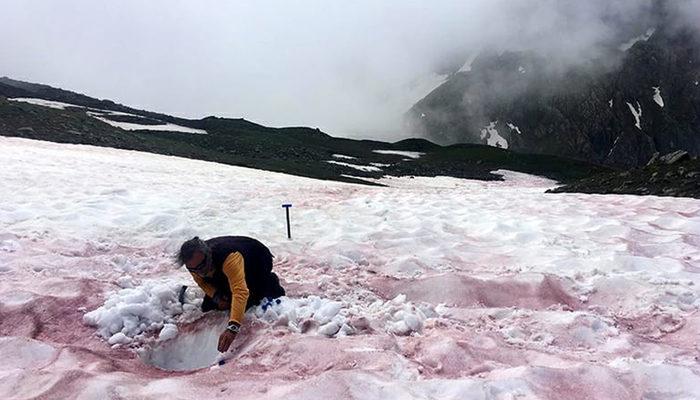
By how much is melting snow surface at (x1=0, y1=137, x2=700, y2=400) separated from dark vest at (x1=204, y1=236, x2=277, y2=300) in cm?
34

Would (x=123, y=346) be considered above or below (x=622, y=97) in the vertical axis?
below

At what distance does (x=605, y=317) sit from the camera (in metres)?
6.04

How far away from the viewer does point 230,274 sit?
5363mm

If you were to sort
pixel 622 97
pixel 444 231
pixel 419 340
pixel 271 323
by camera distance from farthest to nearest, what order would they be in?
pixel 622 97
pixel 444 231
pixel 271 323
pixel 419 340

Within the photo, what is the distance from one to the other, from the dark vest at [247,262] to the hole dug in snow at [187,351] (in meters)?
0.46

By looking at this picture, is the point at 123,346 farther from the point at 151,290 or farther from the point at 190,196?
the point at 190,196

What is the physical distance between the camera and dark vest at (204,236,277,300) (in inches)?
217

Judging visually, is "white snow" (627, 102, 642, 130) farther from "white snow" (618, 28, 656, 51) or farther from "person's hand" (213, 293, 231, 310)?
"person's hand" (213, 293, 231, 310)

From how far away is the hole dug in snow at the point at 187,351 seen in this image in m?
5.32

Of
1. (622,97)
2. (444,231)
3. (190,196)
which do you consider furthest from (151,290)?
(622,97)

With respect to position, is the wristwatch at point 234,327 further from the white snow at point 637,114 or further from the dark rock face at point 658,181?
the white snow at point 637,114

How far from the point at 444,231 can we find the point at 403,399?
6.64 metres

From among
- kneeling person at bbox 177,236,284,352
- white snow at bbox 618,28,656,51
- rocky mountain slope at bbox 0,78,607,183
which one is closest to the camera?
kneeling person at bbox 177,236,284,352

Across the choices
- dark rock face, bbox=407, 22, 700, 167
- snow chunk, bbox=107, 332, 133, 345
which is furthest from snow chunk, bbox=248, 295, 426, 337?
dark rock face, bbox=407, 22, 700, 167
